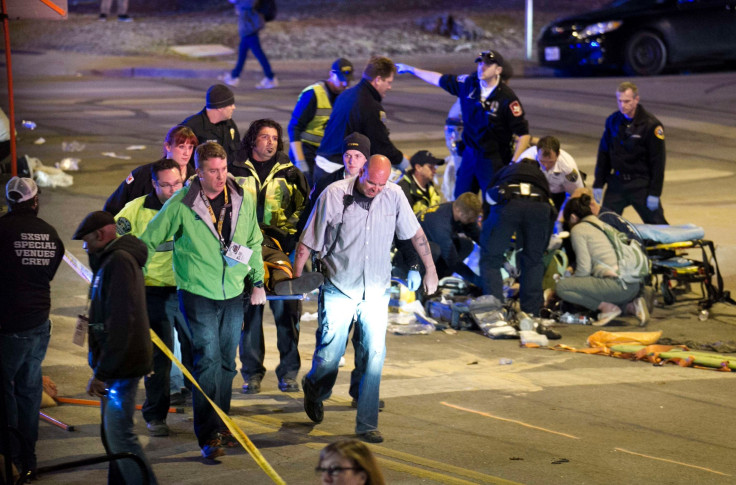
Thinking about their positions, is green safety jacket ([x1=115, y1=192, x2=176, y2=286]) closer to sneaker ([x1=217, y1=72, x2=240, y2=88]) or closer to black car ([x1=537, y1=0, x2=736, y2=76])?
sneaker ([x1=217, y1=72, x2=240, y2=88])

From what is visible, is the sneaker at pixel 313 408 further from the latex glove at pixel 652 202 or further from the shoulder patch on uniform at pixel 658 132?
the shoulder patch on uniform at pixel 658 132

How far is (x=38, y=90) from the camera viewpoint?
22.0 m

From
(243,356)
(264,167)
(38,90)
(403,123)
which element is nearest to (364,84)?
(264,167)

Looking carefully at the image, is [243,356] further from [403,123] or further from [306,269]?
[403,123]

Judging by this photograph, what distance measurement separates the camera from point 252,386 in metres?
8.38

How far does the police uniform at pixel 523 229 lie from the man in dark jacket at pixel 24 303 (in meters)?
4.98

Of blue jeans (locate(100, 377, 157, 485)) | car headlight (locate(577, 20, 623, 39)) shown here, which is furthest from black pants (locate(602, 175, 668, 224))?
car headlight (locate(577, 20, 623, 39))

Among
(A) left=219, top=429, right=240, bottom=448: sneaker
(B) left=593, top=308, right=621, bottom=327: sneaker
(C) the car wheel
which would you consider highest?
(C) the car wheel

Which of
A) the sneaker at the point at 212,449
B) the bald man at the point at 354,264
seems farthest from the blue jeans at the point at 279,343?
the sneaker at the point at 212,449

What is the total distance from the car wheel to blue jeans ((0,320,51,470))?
1729 centimetres

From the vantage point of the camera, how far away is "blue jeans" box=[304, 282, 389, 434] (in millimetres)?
7523

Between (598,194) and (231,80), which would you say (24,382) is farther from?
(231,80)

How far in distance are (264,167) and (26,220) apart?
2.59 m

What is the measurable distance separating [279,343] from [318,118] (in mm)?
3338
